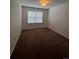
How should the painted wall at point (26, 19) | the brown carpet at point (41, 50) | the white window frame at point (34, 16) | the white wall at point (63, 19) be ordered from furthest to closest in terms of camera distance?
1. the white window frame at point (34, 16)
2. the painted wall at point (26, 19)
3. the white wall at point (63, 19)
4. the brown carpet at point (41, 50)

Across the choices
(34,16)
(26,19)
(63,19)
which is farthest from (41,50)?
(34,16)

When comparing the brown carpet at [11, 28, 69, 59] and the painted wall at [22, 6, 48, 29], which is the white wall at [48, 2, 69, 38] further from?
the painted wall at [22, 6, 48, 29]

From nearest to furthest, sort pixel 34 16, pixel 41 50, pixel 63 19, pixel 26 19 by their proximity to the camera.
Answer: pixel 41 50, pixel 63 19, pixel 26 19, pixel 34 16

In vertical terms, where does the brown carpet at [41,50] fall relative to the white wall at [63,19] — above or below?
below

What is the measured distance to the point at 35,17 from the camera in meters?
10.8

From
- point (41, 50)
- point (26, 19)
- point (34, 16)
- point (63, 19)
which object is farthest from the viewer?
point (34, 16)

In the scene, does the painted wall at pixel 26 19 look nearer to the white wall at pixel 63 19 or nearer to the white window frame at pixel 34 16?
the white window frame at pixel 34 16

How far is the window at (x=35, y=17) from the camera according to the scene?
10421 mm

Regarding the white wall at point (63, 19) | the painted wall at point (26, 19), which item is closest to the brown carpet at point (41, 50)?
the white wall at point (63, 19)

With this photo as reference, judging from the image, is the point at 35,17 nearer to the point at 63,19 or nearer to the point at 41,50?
the point at 63,19
